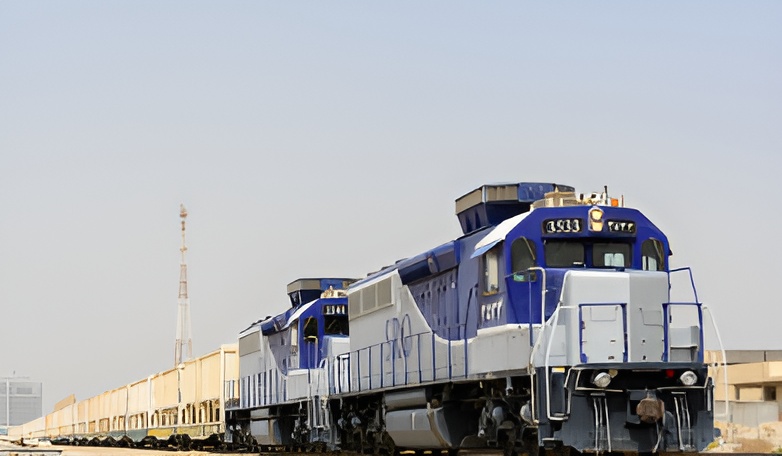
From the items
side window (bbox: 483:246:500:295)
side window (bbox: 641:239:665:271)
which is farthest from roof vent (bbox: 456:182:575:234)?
side window (bbox: 641:239:665:271)

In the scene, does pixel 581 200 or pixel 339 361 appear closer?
pixel 581 200

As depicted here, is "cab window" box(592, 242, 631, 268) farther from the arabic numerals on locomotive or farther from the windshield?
the arabic numerals on locomotive

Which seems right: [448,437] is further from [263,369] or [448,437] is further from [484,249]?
[263,369]

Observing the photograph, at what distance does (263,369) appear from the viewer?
2911 centimetres

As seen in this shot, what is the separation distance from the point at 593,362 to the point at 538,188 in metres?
3.15

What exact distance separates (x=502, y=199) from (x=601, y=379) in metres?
3.69

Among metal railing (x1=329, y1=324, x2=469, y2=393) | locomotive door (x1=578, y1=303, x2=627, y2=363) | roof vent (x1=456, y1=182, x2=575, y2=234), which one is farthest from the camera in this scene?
metal railing (x1=329, y1=324, x2=469, y2=393)

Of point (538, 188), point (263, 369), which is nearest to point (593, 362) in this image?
point (538, 188)

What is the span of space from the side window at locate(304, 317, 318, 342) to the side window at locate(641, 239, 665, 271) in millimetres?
11811

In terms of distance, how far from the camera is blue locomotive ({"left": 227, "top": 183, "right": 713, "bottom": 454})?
1304cm

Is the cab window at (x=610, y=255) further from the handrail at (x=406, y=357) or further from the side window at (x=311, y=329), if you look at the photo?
the side window at (x=311, y=329)

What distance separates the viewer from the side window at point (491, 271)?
14.6m

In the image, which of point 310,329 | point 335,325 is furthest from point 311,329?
point 335,325

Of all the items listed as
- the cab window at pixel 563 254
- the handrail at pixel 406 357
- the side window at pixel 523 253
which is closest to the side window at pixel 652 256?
the cab window at pixel 563 254
